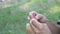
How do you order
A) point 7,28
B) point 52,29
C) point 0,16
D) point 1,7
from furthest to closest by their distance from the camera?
point 1,7 < point 0,16 < point 7,28 < point 52,29

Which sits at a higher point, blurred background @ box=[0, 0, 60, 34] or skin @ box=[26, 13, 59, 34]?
blurred background @ box=[0, 0, 60, 34]

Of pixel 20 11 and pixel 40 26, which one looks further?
pixel 20 11

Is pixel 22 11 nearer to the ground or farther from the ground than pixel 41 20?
farther from the ground

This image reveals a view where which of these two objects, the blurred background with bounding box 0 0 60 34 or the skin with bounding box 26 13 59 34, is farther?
the blurred background with bounding box 0 0 60 34

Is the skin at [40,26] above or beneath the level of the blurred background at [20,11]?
beneath

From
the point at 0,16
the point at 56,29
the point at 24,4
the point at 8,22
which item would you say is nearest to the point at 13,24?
the point at 8,22

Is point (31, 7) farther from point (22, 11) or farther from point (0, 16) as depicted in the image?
point (0, 16)

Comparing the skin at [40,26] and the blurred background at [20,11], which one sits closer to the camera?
the skin at [40,26]

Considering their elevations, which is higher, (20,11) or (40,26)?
(20,11)
